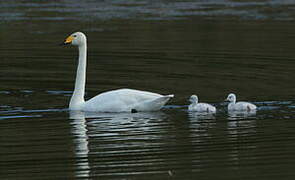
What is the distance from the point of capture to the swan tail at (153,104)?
13.6 meters

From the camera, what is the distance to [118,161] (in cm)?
989

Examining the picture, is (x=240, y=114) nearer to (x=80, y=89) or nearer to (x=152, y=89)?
(x=80, y=89)

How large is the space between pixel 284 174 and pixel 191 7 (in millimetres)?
25431

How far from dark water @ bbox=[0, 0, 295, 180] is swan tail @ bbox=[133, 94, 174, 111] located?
27 centimetres

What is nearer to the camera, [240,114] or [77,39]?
[240,114]

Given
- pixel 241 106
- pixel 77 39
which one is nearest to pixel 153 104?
pixel 241 106

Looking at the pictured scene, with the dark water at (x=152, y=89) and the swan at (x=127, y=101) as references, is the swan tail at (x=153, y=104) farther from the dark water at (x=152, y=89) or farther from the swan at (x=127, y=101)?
the dark water at (x=152, y=89)

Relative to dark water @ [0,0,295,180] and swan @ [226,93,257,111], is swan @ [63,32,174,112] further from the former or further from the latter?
swan @ [226,93,257,111]

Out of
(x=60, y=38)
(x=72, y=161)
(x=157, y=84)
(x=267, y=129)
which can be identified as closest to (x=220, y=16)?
(x=60, y=38)

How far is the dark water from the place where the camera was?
9.80m

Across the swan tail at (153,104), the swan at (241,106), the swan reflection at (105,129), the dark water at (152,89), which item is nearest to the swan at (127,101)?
the swan tail at (153,104)

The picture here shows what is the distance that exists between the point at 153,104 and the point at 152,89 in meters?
2.39

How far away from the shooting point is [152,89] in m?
16.1

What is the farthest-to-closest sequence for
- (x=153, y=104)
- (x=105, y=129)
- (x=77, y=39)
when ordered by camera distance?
(x=77, y=39), (x=153, y=104), (x=105, y=129)
